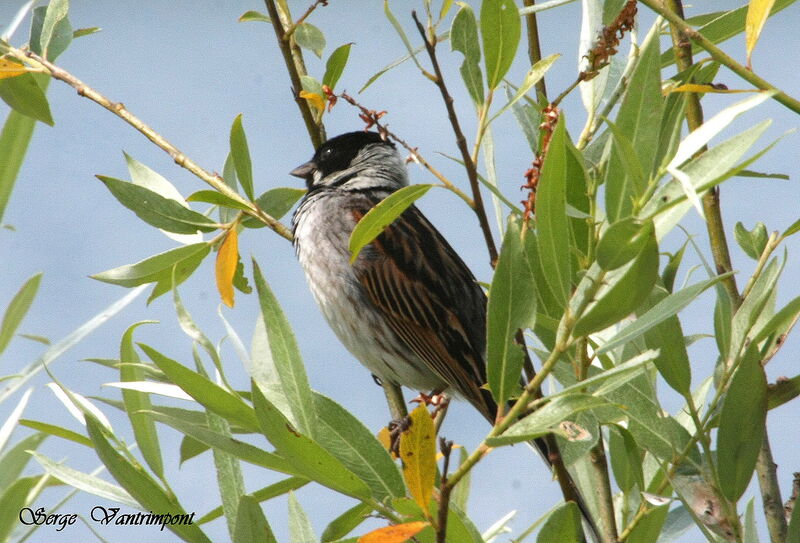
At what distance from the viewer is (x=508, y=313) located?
0.94 metres

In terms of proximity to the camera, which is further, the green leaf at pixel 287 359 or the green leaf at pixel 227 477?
the green leaf at pixel 227 477

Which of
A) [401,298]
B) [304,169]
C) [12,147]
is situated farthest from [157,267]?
[304,169]

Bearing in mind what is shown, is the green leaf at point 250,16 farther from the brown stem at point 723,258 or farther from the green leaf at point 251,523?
the green leaf at point 251,523

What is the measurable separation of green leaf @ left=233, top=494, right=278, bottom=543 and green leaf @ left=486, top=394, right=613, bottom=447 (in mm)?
263

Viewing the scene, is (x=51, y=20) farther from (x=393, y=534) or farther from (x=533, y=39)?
(x=393, y=534)

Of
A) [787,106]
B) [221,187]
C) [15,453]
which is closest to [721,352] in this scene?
[787,106]

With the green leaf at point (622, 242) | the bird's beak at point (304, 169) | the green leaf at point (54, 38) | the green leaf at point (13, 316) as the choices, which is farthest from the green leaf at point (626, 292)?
the bird's beak at point (304, 169)

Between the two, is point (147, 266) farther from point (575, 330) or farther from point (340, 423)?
point (575, 330)

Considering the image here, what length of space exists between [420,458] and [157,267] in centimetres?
71

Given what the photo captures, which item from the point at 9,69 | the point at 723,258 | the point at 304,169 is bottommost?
the point at 723,258

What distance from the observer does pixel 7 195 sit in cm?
158

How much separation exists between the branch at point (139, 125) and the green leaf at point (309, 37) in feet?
1.32

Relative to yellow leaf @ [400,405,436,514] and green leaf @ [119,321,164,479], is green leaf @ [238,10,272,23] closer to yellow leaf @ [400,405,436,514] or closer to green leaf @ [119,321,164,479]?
green leaf @ [119,321,164,479]

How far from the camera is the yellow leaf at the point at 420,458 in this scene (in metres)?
0.96
